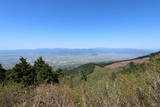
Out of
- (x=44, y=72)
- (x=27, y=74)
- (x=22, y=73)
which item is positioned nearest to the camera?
(x=22, y=73)

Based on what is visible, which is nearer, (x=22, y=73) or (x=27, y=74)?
(x=22, y=73)

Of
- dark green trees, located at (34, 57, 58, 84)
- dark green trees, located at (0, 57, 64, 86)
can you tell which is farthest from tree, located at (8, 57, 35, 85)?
dark green trees, located at (34, 57, 58, 84)

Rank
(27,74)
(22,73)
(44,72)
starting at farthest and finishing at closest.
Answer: (44,72) < (27,74) < (22,73)

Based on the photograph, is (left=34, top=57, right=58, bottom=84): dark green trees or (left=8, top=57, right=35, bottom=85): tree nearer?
(left=8, top=57, right=35, bottom=85): tree

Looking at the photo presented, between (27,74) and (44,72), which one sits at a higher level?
(44,72)

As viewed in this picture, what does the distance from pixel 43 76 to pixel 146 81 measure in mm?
21572

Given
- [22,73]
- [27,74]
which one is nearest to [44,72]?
[27,74]

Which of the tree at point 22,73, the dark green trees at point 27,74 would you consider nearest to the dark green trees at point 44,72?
the dark green trees at point 27,74

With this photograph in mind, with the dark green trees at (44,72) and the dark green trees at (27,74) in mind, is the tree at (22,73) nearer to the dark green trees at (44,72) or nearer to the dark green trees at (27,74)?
the dark green trees at (27,74)

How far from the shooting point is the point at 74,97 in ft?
16.2

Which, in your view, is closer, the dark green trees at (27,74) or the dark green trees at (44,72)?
the dark green trees at (27,74)

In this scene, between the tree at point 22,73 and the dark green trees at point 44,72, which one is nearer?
the tree at point 22,73

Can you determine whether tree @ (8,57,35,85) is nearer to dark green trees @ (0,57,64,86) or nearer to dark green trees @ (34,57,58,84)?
dark green trees @ (0,57,64,86)

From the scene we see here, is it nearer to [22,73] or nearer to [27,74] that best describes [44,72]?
[27,74]
